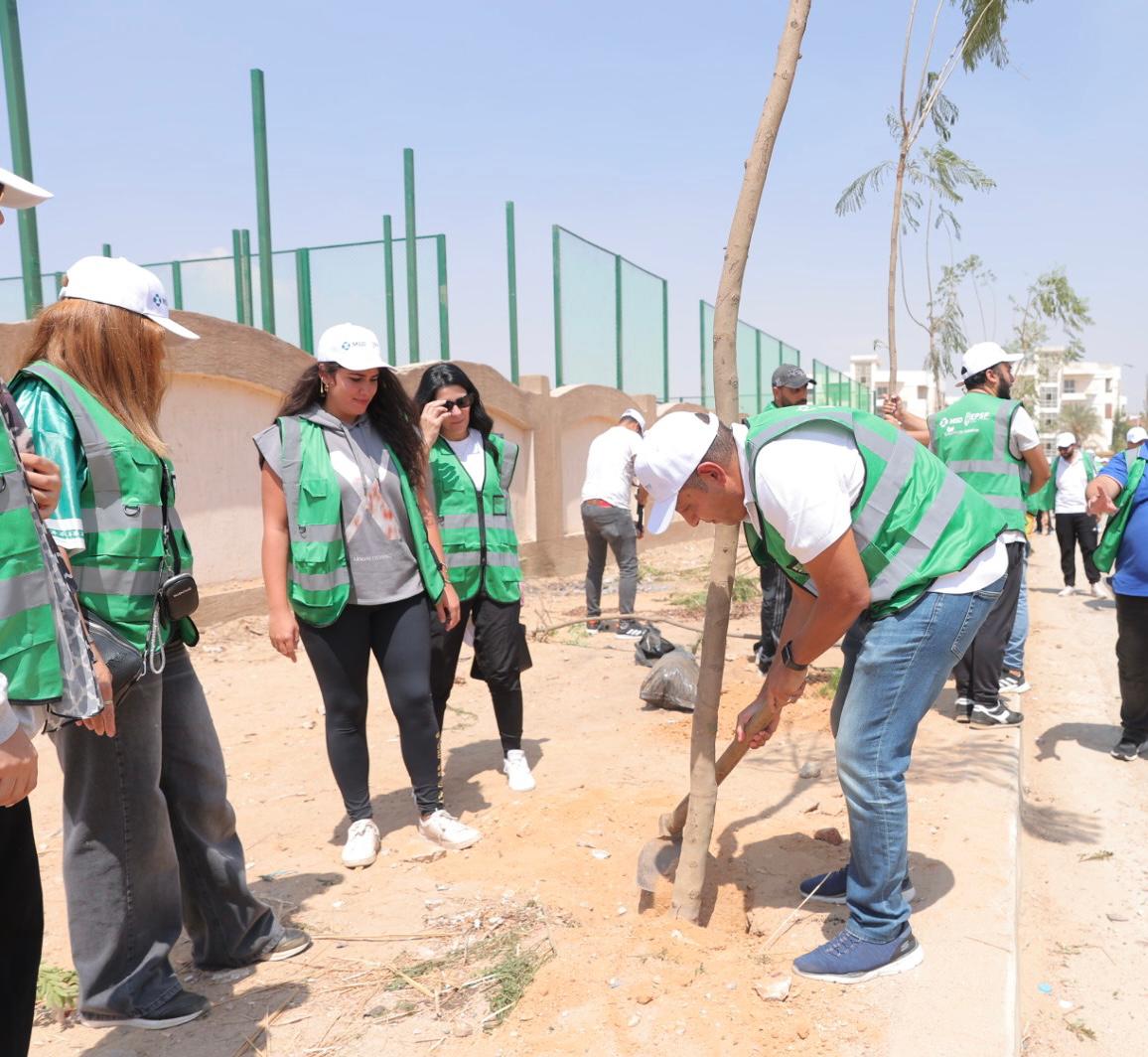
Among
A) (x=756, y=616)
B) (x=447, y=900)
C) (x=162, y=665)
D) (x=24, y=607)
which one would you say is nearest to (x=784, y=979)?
(x=447, y=900)

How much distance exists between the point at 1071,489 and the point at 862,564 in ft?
32.1

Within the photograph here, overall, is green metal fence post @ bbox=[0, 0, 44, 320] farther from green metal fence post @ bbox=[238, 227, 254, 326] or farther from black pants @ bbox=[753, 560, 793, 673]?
black pants @ bbox=[753, 560, 793, 673]

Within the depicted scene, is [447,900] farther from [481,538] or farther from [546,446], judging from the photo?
[546,446]

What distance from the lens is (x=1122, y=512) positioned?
4.87 meters

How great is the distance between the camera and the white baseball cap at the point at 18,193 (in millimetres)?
1730

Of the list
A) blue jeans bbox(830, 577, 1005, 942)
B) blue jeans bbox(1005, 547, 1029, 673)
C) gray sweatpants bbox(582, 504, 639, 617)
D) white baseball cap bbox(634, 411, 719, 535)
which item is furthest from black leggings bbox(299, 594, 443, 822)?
gray sweatpants bbox(582, 504, 639, 617)

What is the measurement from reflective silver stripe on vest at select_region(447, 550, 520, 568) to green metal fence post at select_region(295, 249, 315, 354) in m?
6.55

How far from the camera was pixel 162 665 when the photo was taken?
240cm

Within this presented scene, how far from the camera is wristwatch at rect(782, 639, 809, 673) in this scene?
8.63 feet

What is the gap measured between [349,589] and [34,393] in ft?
4.52

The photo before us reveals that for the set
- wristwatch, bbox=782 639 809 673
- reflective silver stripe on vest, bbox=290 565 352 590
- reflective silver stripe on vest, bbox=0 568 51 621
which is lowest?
wristwatch, bbox=782 639 809 673

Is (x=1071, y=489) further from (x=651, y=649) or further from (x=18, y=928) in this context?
(x=18, y=928)

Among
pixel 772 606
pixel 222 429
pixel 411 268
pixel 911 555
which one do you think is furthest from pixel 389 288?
pixel 911 555

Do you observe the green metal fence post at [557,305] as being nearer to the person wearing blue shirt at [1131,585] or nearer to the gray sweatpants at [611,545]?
the gray sweatpants at [611,545]
